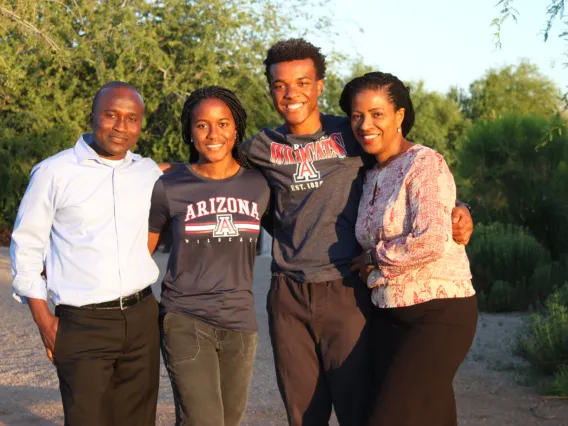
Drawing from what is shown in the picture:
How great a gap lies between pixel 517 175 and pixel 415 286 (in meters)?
8.45

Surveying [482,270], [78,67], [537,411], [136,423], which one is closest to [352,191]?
[136,423]

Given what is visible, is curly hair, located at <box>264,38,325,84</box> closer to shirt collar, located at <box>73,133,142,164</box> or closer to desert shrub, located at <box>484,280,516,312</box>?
shirt collar, located at <box>73,133,142,164</box>

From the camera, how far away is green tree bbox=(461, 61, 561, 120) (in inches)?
1324

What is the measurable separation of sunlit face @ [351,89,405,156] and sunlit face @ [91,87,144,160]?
0.98m

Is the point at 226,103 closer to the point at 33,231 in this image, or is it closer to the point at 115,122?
the point at 115,122

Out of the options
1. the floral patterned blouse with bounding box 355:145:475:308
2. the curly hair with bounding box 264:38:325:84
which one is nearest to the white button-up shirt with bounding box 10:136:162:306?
the curly hair with bounding box 264:38:325:84

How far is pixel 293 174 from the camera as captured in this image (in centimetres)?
371

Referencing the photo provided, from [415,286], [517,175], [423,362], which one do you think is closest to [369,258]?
[415,286]

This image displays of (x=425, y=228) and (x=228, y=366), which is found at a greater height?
(x=425, y=228)

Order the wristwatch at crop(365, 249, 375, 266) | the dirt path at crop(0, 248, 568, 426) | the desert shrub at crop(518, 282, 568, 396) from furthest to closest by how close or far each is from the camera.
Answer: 1. the desert shrub at crop(518, 282, 568, 396)
2. the dirt path at crop(0, 248, 568, 426)
3. the wristwatch at crop(365, 249, 375, 266)

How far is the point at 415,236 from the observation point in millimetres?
3340

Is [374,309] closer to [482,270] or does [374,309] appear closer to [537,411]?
[537,411]

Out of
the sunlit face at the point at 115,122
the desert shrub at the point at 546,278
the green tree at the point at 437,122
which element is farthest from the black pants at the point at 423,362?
the green tree at the point at 437,122

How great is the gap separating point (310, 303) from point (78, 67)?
51.1 ft
